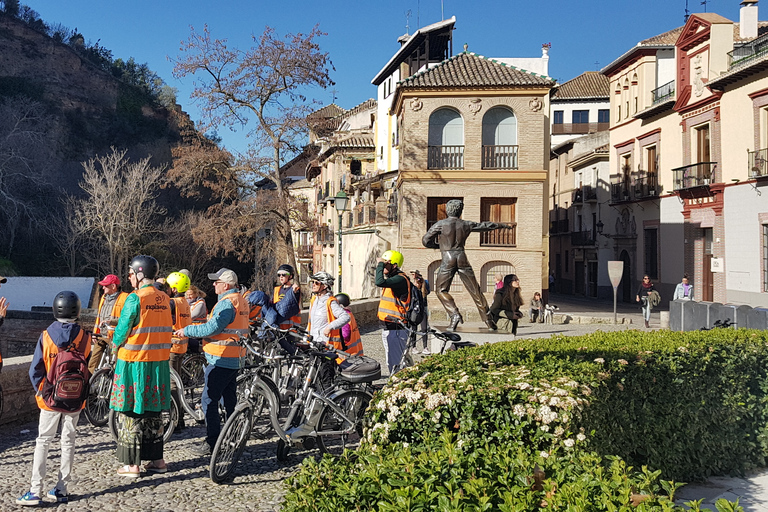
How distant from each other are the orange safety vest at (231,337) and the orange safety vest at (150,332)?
1.56ft

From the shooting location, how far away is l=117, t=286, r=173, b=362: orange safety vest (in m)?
5.95

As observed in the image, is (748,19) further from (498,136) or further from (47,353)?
(47,353)

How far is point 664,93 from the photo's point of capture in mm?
34156

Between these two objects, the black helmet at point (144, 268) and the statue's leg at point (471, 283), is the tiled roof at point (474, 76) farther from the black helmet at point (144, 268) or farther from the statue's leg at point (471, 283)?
the black helmet at point (144, 268)

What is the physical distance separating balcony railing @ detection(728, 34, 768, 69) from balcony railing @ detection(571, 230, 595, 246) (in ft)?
54.9

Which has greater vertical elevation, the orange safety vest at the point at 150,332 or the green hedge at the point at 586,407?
the orange safety vest at the point at 150,332

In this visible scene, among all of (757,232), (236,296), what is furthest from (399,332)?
(757,232)

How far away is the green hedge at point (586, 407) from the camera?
3877 mm

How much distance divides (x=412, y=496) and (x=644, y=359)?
4096 mm

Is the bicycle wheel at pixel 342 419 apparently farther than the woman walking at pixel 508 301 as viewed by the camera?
No

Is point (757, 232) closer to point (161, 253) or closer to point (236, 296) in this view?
point (236, 296)

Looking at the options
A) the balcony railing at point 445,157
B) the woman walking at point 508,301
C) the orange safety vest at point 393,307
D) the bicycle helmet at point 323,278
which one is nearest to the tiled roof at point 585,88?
the balcony railing at point 445,157

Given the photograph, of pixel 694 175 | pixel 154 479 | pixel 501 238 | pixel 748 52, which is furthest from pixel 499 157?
pixel 154 479

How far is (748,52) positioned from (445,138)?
488 inches
